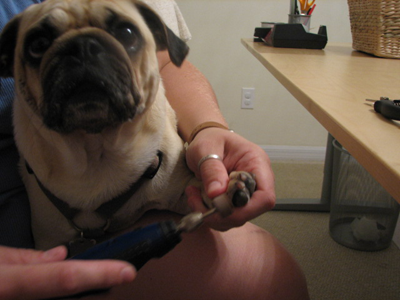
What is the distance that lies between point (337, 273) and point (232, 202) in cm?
92

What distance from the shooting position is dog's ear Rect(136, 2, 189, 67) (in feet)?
2.21

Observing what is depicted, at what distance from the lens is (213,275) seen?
60cm

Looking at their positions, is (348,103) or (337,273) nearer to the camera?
(348,103)

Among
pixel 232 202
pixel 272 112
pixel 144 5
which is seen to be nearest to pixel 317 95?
pixel 232 202

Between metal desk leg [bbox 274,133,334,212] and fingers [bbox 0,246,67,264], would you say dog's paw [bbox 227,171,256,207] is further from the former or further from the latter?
metal desk leg [bbox 274,133,334,212]

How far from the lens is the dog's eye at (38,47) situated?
1.85 ft

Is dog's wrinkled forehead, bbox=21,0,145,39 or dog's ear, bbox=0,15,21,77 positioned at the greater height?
dog's wrinkled forehead, bbox=21,0,145,39

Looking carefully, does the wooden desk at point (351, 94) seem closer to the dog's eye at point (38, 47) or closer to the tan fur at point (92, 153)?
the tan fur at point (92, 153)

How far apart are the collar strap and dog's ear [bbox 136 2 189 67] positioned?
0.65 feet

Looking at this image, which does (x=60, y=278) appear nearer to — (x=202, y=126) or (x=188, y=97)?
(x=202, y=126)

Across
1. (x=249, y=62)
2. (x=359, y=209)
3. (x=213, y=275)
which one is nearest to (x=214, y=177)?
(x=213, y=275)

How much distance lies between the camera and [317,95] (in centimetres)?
56

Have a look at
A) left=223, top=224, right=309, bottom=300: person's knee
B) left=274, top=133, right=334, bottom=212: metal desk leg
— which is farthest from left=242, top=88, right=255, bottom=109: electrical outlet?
left=223, top=224, right=309, bottom=300: person's knee

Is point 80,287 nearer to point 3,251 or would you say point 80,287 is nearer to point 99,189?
point 3,251
